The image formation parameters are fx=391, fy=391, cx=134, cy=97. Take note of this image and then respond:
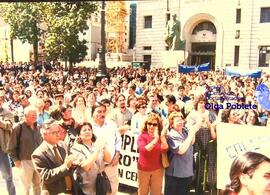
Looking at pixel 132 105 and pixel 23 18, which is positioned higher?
pixel 23 18

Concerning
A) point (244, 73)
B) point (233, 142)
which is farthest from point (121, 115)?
point (244, 73)

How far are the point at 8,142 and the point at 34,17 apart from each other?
30.9 meters

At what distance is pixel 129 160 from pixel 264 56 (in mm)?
36030

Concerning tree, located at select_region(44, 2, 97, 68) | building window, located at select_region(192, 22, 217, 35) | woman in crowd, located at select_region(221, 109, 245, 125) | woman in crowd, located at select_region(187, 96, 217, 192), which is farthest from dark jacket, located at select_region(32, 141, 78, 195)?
building window, located at select_region(192, 22, 217, 35)

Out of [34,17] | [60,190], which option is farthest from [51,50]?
[60,190]

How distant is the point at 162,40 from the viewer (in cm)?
4766

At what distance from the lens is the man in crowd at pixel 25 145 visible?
5.63 meters

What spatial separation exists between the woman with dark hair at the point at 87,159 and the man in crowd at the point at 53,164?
0.38 ft

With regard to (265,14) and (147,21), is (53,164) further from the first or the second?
(147,21)

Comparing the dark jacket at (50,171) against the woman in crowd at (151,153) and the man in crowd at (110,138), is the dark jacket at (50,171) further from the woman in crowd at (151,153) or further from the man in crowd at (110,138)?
the woman in crowd at (151,153)

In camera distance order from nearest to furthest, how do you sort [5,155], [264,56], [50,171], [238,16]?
[50,171] < [5,155] < [264,56] < [238,16]

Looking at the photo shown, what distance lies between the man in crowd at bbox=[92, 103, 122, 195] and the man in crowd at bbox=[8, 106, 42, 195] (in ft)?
3.06

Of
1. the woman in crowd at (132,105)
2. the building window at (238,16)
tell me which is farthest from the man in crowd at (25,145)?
the building window at (238,16)

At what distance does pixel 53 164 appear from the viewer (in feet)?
14.3
